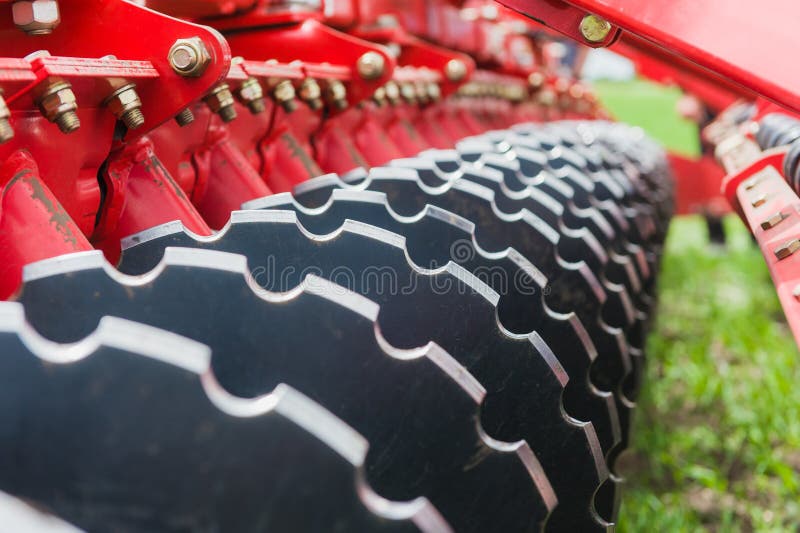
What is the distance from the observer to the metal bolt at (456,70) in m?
2.49

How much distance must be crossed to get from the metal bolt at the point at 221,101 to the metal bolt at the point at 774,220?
0.73m

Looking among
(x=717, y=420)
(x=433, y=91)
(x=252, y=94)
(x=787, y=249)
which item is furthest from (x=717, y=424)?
(x=252, y=94)

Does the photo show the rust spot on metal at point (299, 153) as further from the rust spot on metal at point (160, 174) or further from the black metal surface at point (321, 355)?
the black metal surface at point (321, 355)

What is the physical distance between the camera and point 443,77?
2535 mm

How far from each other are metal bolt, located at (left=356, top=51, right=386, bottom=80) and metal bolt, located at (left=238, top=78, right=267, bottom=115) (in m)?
0.37

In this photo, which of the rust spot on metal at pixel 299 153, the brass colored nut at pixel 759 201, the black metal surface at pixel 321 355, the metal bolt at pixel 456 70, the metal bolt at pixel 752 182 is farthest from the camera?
the metal bolt at pixel 456 70

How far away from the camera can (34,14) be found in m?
1.15

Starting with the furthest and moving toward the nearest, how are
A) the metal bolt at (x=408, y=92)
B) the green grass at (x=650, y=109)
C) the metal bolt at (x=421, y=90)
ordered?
the green grass at (x=650, y=109) < the metal bolt at (x=421, y=90) < the metal bolt at (x=408, y=92)

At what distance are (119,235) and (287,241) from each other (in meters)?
0.35

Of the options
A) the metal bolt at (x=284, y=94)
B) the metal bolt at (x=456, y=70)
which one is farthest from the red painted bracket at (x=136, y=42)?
the metal bolt at (x=456, y=70)

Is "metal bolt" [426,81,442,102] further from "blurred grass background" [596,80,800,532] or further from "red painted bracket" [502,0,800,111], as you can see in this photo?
"red painted bracket" [502,0,800,111]

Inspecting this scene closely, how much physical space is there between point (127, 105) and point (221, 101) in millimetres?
234

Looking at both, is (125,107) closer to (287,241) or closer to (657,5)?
(287,241)

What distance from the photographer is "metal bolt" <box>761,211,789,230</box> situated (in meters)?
1.22
